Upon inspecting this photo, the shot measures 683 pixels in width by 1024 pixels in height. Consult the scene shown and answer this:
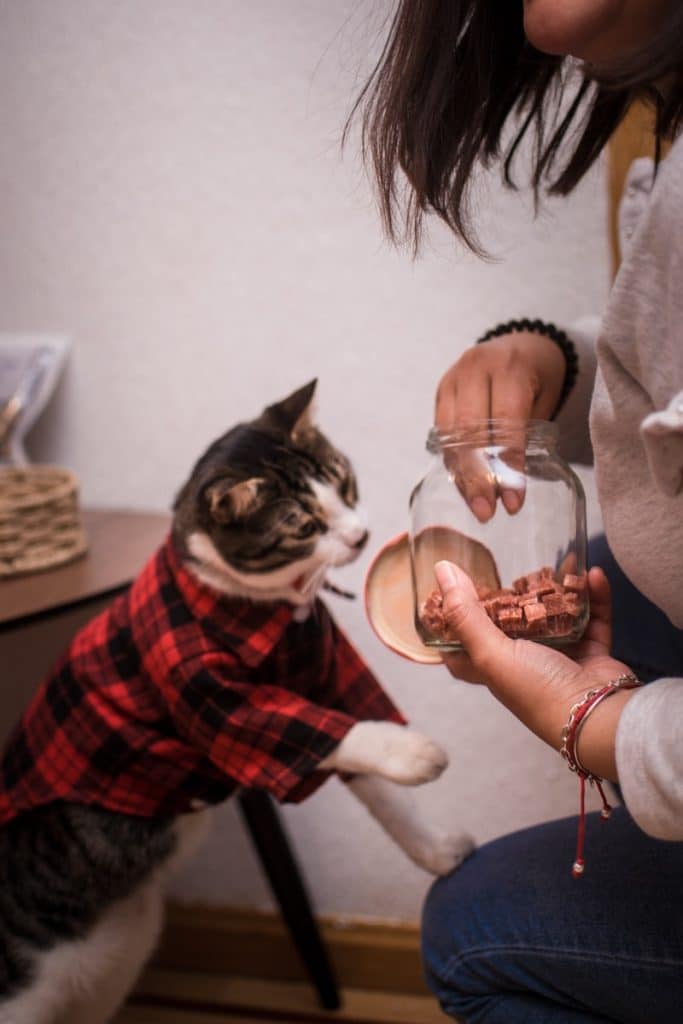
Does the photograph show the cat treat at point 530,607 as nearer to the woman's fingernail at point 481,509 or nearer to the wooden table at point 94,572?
the woman's fingernail at point 481,509

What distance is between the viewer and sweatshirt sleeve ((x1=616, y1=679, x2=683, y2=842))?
52cm

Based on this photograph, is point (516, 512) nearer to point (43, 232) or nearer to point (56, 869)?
point (56, 869)

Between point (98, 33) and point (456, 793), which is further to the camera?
point (456, 793)

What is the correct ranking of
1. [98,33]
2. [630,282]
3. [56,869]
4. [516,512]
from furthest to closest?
1. [56,869]
2. [98,33]
3. [516,512]
4. [630,282]

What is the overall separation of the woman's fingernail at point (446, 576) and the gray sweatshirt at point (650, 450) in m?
0.10

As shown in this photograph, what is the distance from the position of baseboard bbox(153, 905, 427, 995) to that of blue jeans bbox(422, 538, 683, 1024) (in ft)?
1.58

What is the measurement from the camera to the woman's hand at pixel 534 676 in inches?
22.7

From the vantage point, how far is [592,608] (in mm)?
699

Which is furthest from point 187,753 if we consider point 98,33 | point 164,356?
point 98,33

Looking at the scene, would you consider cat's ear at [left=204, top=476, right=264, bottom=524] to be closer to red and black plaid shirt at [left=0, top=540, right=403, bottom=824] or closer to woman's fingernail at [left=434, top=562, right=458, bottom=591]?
red and black plaid shirt at [left=0, top=540, right=403, bottom=824]

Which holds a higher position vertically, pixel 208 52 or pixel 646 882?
pixel 208 52

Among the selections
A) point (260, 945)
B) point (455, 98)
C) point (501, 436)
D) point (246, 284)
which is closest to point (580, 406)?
point (501, 436)

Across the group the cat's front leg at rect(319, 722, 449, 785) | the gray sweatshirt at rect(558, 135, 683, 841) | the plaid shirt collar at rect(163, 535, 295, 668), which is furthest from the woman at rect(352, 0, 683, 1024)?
the plaid shirt collar at rect(163, 535, 295, 668)

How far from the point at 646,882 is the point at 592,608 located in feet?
0.69
